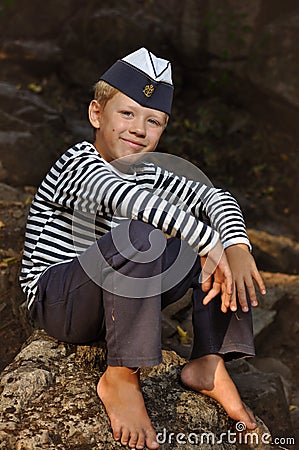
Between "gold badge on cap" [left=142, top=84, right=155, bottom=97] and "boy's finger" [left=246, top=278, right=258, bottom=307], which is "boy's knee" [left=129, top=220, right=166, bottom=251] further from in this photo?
"gold badge on cap" [left=142, top=84, right=155, bottom=97]

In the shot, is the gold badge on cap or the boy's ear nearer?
the gold badge on cap

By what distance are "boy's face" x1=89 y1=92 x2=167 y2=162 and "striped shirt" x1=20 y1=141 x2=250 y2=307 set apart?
0.09m

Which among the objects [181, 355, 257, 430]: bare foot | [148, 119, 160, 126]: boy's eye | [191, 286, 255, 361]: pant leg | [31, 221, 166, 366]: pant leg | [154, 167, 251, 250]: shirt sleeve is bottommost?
[181, 355, 257, 430]: bare foot

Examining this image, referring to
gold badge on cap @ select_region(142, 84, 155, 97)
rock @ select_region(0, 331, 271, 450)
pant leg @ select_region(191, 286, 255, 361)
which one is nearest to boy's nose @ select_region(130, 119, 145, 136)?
gold badge on cap @ select_region(142, 84, 155, 97)

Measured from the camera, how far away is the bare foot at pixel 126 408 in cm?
212

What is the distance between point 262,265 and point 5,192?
186 cm

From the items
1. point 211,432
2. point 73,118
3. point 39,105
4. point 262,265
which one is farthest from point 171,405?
point 73,118

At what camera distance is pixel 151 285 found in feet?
7.16

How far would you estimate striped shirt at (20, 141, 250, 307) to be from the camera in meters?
2.17

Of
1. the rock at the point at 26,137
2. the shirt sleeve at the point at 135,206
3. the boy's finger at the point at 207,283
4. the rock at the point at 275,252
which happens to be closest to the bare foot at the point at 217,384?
the boy's finger at the point at 207,283

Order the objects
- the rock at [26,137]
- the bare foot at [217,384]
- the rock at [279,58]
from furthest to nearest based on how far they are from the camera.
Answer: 1. the rock at [279,58]
2. the rock at [26,137]
3. the bare foot at [217,384]

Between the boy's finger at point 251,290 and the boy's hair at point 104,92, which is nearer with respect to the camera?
the boy's finger at point 251,290

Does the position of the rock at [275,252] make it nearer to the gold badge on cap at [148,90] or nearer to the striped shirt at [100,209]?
the striped shirt at [100,209]

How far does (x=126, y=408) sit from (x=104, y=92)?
1216 mm
